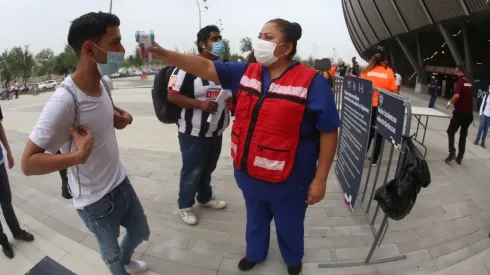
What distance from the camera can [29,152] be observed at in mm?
1525

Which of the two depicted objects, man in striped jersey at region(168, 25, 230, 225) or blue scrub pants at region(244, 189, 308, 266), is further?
man in striped jersey at region(168, 25, 230, 225)

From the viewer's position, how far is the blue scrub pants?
2340 millimetres

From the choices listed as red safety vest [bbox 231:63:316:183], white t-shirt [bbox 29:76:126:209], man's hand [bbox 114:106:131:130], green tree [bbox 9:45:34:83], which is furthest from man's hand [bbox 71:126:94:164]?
green tree [bbox 9:45:34:83]

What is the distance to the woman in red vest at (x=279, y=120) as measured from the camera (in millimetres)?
1981

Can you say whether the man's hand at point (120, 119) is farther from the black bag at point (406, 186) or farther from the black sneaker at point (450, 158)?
the black sneaker at point (450, 158)

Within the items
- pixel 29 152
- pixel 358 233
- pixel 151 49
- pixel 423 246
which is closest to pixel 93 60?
pixel 151 49

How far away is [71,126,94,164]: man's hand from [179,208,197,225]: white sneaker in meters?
1.93

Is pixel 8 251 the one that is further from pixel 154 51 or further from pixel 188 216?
pixel 154 51

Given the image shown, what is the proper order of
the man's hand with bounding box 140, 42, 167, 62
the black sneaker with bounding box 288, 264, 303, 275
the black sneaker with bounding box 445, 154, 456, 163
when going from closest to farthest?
the man's hand with bounding box 140, 42, 167, 62 < the black sneaker with bounding box 288, 264, 303, 275 < the black sneaker with bounding box 445, 154, 456, 163

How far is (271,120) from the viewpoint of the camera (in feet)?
6.51

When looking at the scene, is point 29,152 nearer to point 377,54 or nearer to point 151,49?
point 151,49

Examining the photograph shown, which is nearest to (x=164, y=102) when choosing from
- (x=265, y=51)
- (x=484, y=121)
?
(x=265, y=51)

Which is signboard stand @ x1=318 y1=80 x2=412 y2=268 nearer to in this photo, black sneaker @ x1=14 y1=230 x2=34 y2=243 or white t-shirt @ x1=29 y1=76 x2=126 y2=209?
white t-shirt @ x1=29 y1=76 x2=126 y2=209

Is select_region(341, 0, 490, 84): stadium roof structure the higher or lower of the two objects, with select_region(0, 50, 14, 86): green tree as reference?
higher
